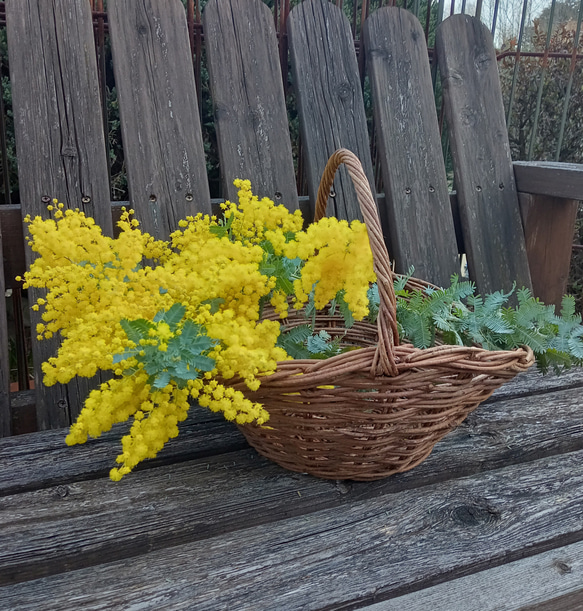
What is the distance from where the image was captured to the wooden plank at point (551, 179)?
4.82 feet

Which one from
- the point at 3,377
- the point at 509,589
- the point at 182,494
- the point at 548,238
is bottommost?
the point at 509,589

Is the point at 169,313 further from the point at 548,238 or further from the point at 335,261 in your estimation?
the point at 548,238

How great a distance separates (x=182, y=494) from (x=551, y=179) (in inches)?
52.6

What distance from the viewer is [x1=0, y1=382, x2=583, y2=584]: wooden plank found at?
31.1 inches

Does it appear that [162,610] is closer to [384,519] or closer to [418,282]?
[384,519]

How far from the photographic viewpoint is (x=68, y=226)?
864mm

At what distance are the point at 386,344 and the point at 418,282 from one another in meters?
0.51

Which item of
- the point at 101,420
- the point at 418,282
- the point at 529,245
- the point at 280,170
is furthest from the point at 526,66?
the point at 101,420

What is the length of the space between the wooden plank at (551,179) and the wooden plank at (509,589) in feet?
3.39

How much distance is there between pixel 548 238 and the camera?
1.72 meters

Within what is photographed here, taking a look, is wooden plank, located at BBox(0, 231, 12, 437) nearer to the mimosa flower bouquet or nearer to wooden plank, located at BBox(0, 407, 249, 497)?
wooden plank, located at BBox(0, 407, 249, 497)

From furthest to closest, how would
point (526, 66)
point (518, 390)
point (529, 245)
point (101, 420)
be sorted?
point (526, 66) → point (529, 245) → point (518, 390) → point (101, 420)

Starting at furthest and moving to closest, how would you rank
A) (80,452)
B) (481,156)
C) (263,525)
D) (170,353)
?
(481,156) < (80,452) < (263,525) < (170,353)

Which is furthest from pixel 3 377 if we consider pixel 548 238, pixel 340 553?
pixel 548 238
